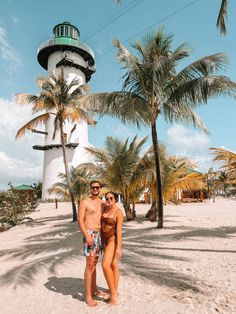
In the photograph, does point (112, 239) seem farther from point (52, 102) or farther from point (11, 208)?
point (11, 208)

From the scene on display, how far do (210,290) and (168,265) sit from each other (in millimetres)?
1417

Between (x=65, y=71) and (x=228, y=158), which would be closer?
(x=228, y=158)

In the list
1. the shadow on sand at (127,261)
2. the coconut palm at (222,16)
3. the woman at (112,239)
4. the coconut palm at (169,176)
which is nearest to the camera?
the woman at (112,239)

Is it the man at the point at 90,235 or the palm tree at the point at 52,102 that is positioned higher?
the palm tree at the point at 52,102

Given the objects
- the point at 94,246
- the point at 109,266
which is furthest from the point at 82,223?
the point at 109,266

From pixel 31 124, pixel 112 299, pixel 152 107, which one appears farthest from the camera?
pixel 31 124

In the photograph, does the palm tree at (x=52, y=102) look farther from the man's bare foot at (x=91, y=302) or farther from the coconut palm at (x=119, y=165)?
the man's bare foot at (x=91, y=302)

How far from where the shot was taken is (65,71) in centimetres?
3406

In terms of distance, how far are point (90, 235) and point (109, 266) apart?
0.49 metres

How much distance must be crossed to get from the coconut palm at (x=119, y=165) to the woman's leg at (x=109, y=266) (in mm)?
8594

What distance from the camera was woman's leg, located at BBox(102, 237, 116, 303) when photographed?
3.67 metres

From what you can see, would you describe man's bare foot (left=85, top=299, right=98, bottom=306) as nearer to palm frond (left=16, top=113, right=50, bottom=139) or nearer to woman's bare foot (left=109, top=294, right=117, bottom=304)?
woman's bare foot (left=109, top=294, right=117, bottom=304)

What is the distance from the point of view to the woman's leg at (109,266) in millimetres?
3672

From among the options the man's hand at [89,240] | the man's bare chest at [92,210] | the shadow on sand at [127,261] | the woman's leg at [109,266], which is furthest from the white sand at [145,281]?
the man's bare chest at [92,210]
